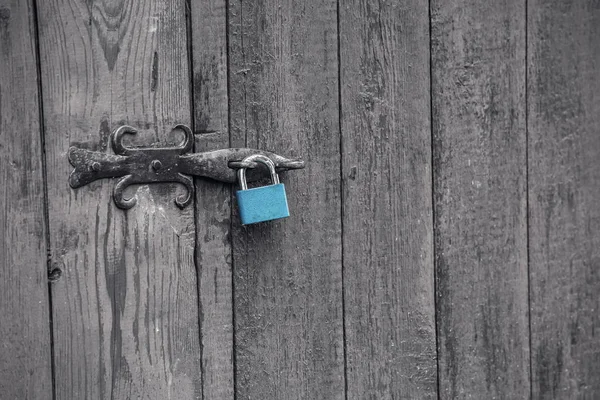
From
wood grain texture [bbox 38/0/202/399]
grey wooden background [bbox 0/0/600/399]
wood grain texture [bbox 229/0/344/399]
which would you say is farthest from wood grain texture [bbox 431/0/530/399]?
wood grain texture [bbox 38/0/202/399]

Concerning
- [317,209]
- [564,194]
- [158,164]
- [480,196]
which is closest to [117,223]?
[158,164]

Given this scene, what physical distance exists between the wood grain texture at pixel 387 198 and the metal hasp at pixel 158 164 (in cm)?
16

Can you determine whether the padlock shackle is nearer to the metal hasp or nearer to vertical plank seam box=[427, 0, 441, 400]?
the metal hasp

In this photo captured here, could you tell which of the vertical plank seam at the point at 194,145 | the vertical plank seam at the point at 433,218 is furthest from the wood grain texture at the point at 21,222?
the vertical plank seam at the point at 433,218

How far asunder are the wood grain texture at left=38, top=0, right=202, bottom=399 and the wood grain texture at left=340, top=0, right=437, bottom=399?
0.87 feet

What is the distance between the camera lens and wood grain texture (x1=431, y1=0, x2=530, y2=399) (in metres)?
1.38

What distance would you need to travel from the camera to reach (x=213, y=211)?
1.25 metres

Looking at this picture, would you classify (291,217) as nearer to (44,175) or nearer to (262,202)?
(262,202)

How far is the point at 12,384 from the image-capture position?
1140 millimetres

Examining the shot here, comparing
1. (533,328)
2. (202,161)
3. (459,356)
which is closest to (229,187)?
(202,161)

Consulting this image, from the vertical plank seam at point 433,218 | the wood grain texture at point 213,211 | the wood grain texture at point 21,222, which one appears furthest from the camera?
the vertical plank seam at point 433,218

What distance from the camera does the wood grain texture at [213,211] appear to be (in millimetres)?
1221

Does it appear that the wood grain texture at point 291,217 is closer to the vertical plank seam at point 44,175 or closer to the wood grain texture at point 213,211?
the wood grain texture at point 213,211

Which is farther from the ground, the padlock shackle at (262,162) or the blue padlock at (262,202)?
the padlock shackle at (262,162)
